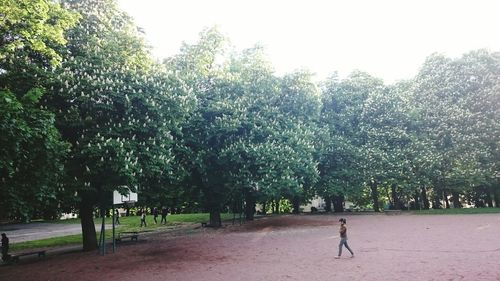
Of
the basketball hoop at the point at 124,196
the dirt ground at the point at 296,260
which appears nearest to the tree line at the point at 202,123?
the basketball hoop at the point at 124,196

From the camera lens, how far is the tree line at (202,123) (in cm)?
1573

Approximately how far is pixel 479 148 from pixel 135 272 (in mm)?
40974

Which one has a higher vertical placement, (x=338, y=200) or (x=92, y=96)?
(x=92, y=96)

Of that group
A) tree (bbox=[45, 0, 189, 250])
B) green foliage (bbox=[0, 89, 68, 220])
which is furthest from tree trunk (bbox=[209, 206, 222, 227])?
green foliage (bbox=[0, 89, 68, 220])

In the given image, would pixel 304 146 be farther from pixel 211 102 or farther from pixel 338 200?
pixel 338 200

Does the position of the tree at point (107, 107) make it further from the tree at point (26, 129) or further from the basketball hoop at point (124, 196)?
the tree at point (26, 129)

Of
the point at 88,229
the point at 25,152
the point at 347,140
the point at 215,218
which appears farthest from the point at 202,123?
the point at 347,140

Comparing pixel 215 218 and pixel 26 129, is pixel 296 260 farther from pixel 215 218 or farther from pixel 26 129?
pixel 215 218

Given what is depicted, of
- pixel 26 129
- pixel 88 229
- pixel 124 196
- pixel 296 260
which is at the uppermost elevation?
pixel 26 129

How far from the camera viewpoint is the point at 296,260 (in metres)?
17.9

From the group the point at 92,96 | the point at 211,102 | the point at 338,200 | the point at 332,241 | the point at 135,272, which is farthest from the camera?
the point at 338,200

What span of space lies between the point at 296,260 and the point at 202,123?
19.3 m

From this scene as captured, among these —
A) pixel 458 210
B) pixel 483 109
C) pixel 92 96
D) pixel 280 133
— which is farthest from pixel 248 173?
pixel 483 109

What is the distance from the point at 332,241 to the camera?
24.1 meters
